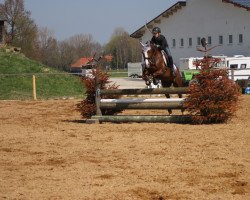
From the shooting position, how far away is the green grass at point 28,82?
31312 mm

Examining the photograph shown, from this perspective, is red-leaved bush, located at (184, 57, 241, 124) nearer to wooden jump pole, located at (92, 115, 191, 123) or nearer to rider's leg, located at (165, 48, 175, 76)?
wooden jump pole, located at (92, 115, 191, 123)

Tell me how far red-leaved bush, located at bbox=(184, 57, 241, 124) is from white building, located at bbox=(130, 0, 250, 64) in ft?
95.4

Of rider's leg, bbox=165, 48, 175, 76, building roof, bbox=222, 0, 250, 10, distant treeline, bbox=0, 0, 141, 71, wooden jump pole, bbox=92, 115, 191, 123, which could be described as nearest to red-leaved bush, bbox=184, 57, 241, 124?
wooden jump pole, bbox=92, 115, 191, 123

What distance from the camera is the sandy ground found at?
6.03m

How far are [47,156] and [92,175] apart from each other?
1829 millimetres

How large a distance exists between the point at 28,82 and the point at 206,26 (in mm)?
20797

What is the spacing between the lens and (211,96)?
40.5 ft

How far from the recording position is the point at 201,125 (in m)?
12.4

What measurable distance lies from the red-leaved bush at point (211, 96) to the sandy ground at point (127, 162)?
409mm

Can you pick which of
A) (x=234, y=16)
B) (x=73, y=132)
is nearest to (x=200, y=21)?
(x=234, y=16)

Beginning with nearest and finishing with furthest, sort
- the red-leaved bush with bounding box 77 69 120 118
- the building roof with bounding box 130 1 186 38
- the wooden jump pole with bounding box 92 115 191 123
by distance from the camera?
the wooden jump pole with bounding box 92 115 191 123
the red-leaved bush with bounding box 77 69 120 118
the building roof with bounding box 130 1 186 38

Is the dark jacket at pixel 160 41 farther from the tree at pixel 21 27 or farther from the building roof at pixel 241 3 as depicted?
the tree at pixel 21 27

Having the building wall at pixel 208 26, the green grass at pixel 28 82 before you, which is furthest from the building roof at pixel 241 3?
the green grass at pixel 28 82

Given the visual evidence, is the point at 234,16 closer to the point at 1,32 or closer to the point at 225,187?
the point at 1,32
